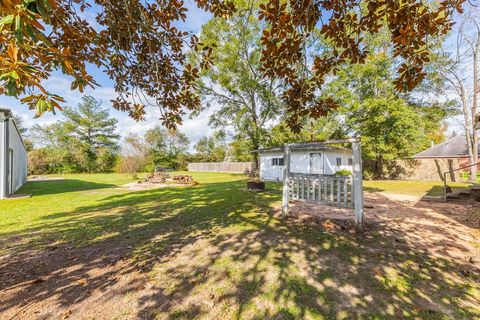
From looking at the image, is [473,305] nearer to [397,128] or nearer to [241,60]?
[397,128]

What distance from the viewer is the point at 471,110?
1410 centimetres

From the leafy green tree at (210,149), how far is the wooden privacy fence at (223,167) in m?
5.20

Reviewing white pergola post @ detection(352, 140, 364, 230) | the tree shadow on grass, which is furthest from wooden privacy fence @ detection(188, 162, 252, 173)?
white pergola post @ detection(352, 140, 364, 230)

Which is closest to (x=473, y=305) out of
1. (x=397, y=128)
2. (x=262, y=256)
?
(x=262, y=256)

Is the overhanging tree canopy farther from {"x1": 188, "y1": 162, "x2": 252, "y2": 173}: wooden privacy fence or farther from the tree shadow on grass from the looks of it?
{"x1": 188, "y1": 162, "x2": 252, "y2": 173}: wooden privacy fence

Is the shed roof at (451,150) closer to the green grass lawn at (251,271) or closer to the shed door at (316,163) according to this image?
the shed door at (316,163)

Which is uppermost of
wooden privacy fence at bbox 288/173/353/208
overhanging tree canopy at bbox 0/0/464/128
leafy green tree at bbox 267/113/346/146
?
leafy green tree at bbox 267/113/346/146

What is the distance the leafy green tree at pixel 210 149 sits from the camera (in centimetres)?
4197

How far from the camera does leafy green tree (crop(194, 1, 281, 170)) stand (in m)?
17.1

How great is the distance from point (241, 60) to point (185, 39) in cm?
1553

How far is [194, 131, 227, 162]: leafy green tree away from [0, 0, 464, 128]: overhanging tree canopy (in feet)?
124

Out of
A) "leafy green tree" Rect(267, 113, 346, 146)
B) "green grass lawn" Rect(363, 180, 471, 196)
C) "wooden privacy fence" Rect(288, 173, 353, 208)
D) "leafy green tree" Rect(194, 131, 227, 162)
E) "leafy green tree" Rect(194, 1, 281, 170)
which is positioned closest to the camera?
"wooden privacy fence" Rect(288, 173, 353, 208)

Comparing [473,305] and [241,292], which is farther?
[241,292]

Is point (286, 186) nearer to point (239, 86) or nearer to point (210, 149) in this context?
point (239, 86)
